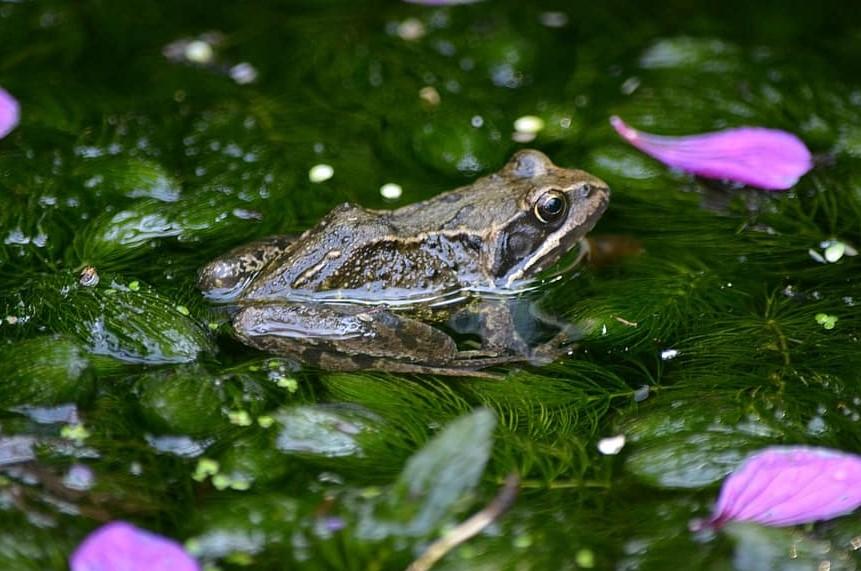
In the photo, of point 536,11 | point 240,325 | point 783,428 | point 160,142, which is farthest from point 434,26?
point 783,428

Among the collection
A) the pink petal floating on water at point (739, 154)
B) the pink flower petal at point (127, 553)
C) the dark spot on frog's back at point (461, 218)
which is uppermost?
the pink petal floating on water at point (739, 154)

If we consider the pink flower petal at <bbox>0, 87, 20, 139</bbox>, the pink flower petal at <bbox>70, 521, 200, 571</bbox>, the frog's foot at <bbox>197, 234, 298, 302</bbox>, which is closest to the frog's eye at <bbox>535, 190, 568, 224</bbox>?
the frog's foot at <bbox>197, 234, 298, 302</bbox>

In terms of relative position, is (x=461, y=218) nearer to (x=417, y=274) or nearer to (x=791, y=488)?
(x=417, y=274)

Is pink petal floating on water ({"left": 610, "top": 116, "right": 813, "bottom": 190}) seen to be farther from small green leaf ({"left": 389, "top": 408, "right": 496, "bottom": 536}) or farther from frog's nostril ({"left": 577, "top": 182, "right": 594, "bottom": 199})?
small green leaf ({"left": 389, "top": 408, "right": 496, "bottom": 536})

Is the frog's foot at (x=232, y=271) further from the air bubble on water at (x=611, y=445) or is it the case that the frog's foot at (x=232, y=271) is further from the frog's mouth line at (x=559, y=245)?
the air bubble on water at (x=611, y=445)

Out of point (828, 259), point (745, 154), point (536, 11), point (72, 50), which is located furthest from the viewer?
point (536, 11)

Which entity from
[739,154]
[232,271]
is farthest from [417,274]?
[739,154]

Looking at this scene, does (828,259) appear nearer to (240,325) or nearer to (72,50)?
(240,325)

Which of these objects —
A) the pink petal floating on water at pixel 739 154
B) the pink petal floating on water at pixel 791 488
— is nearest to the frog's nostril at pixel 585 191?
the pink petal floating on water at pixel 739 154
